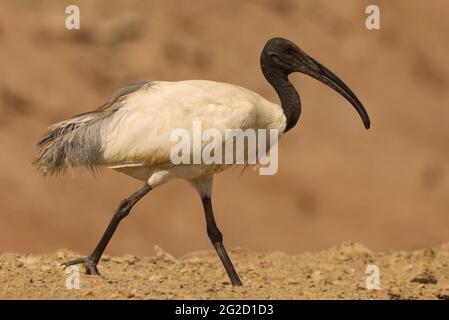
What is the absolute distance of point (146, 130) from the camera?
935 centimetres

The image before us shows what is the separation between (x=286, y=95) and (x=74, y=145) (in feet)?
6.91

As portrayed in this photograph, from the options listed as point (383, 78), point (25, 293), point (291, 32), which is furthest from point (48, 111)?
point (25, 293)

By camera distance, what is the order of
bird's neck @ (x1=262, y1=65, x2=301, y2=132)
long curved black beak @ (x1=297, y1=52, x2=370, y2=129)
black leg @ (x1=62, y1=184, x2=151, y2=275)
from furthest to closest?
long curved black beak @ (x1=297, y1=52, x2=370, y2=129) → bird's neck @ (x1=262, y1=65, x2=301, y2=132) → black leg @ (x1=62, y1=184, x2=151, y2=275)

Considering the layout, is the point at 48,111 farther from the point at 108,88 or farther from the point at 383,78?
the point at 383,78

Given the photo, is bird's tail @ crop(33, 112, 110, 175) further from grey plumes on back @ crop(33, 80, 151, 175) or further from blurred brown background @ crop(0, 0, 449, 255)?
blurred brown background @ crop(0, 0, 449, 255)

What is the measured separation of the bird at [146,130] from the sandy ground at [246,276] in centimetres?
54

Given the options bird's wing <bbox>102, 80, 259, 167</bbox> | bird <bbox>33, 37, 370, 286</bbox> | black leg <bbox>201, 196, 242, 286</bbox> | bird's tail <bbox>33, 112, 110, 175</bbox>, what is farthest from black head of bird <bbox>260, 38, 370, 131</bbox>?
bird's tail <bbox>33, 112, 110, 175</bbox>

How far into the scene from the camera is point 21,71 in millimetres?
20500

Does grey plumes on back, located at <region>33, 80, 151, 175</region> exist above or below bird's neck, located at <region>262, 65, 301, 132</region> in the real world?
below

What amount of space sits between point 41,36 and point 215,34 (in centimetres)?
360

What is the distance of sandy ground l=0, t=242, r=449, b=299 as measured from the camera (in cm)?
856

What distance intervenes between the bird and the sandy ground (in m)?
0.54

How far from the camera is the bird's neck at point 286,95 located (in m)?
10.1

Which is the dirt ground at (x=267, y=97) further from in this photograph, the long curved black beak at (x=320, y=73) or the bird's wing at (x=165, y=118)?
the bird's wing at (x=165, y=118)
